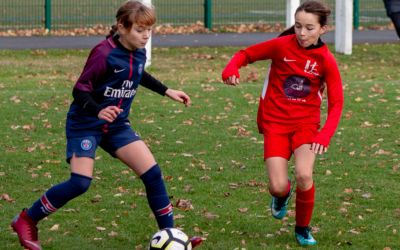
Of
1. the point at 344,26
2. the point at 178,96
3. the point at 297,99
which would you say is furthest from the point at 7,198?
the point at 344,26

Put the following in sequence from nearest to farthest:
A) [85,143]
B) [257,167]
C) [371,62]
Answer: [85,143] < [257,167] < [371,62]

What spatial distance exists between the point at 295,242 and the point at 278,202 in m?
0.37

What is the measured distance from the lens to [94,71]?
7000mm

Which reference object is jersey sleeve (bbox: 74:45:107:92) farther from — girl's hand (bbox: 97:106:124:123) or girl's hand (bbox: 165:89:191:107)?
girl's hand (bbox: 165:89:191:107)

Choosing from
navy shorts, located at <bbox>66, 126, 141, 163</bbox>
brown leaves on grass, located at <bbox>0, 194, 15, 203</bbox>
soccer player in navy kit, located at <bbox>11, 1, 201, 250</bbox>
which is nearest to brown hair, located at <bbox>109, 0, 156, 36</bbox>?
soccer player in navy kit, located at <bbox>11, 1, 201, 250</bbox>

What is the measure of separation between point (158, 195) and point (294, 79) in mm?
1272

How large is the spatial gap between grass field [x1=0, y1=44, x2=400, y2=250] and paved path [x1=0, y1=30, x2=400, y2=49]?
5.11m

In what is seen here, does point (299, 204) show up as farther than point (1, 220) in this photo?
No

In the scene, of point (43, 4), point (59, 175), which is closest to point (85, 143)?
point (59, 175)

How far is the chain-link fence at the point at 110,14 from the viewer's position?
28062 millimetres

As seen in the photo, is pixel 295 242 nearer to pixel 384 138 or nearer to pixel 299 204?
pixel 299 204

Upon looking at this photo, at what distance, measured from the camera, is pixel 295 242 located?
25.1ft

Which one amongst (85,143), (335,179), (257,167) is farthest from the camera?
(257,167)

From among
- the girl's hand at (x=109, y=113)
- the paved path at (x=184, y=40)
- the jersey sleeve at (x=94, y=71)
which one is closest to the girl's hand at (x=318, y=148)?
the girl's hand at (x=109, y=113)
